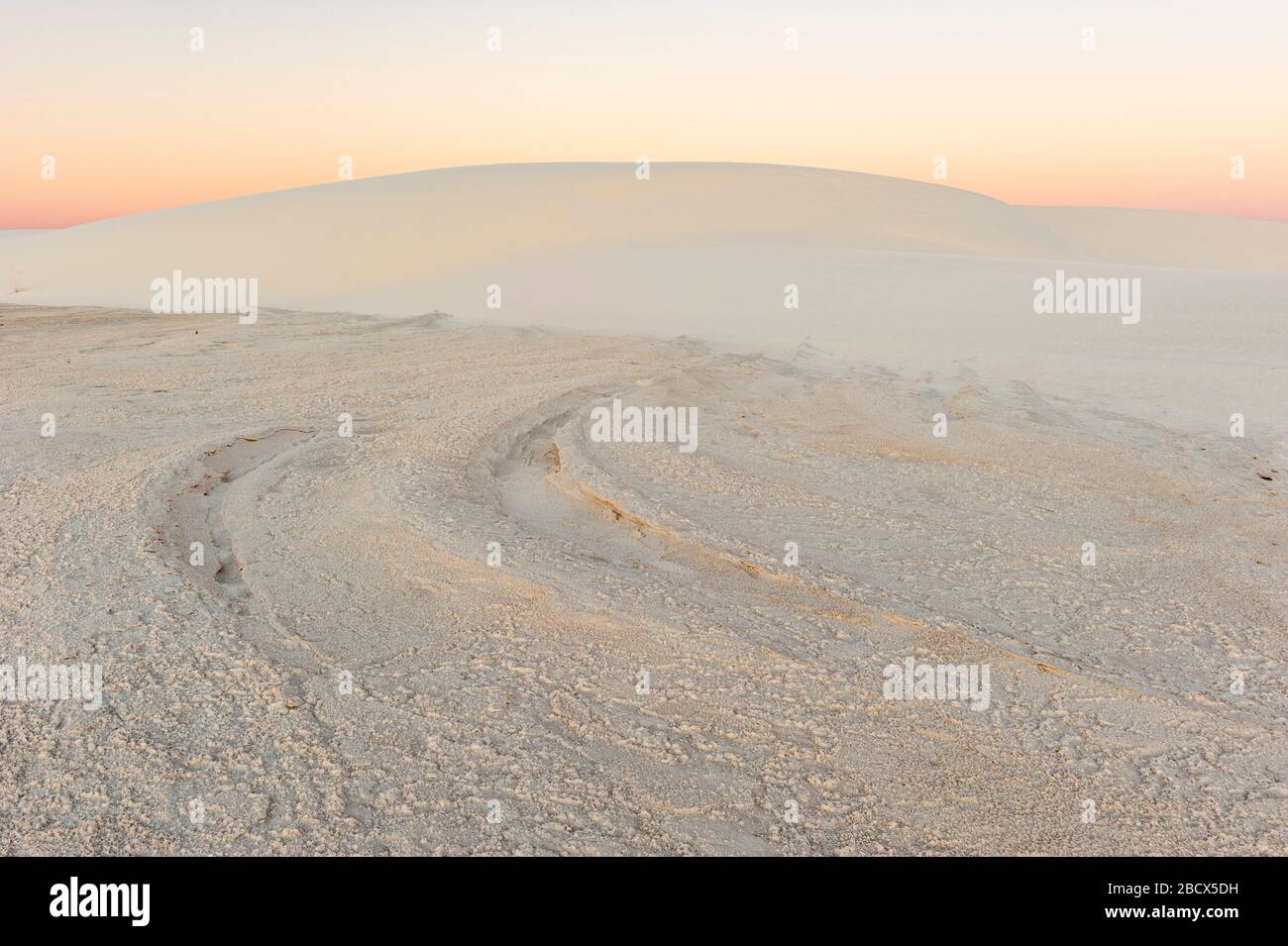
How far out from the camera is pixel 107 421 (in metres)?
6.09

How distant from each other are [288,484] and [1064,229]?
120 feet

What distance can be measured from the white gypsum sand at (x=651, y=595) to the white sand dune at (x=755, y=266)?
20cm

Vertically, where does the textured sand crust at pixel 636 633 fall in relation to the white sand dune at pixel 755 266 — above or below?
below

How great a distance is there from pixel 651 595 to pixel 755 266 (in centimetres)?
1142

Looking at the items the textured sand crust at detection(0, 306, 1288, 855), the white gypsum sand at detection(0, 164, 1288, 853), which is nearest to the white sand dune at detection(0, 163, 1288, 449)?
the white gypsum sand at detection(0, 164, 1288, 853)

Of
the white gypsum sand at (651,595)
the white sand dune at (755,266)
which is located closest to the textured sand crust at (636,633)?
the white gypsum sand at (651,595)

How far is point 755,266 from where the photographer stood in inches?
560

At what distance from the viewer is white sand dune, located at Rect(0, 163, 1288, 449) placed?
8.45 meters

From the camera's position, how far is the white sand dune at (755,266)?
845cm

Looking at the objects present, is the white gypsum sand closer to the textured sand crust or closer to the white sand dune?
the textured sand crust

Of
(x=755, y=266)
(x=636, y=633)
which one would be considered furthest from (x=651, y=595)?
(x=755, y=266)

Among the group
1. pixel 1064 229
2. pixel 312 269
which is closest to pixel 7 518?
pixel 312 269

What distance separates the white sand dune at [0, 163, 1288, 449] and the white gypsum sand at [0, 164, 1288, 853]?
197 millimetres

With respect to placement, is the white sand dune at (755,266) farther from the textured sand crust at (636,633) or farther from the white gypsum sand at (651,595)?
the textured sand crust at (636,633)
